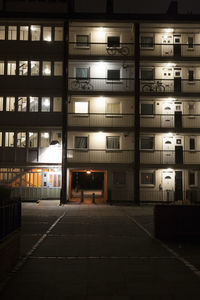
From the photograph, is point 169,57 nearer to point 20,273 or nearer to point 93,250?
point 93,250

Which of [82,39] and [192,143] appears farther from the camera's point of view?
[82,39]

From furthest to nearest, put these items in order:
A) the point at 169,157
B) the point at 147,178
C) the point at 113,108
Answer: the point at 113,108, the point at 147,178, the point at 169,157

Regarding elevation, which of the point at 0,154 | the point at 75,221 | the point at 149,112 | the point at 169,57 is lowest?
the point at 75,221

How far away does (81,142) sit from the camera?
90.2 ft

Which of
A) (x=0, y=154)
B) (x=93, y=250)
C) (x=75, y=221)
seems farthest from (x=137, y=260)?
(x=0, y=154)

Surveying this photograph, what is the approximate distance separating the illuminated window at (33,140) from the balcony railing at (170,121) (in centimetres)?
860

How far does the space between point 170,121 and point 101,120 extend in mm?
5668

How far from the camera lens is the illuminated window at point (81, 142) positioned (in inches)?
1082

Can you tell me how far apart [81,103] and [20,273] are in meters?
21.6

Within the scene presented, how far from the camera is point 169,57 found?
2778 cm

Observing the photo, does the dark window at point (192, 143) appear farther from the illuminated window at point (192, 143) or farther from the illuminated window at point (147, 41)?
the illuminated window at point (147, 41)

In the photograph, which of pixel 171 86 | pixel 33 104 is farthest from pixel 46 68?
pixel 171 86

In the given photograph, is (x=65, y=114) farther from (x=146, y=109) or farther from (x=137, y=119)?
(x=146, y=109)

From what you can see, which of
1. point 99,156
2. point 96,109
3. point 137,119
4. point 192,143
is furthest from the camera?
point 192,143
